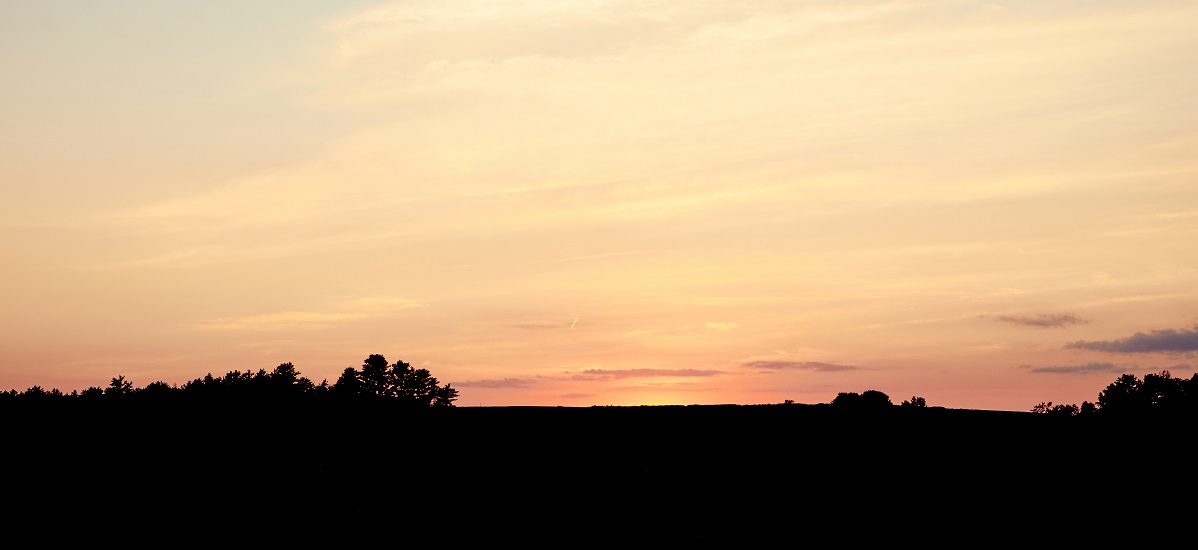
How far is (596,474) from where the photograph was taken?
289 ft

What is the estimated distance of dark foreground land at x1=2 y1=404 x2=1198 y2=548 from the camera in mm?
78625

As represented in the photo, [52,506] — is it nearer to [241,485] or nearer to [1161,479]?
[241,485]

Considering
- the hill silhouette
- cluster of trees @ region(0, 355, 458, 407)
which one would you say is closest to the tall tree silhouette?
cluster of trees @ region(0, 355, 458, 407)

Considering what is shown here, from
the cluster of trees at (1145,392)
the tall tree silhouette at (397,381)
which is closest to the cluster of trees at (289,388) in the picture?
the tall tree silhouette at (397,381)

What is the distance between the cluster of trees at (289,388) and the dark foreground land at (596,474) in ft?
63.5

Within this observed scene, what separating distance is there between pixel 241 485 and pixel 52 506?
483 inches

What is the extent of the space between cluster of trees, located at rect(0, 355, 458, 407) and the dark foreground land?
19.3 metres

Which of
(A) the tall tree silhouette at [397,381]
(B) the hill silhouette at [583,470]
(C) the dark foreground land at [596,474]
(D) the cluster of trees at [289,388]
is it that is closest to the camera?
(C) the dark foreground land at [596,474]

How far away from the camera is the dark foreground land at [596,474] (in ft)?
258

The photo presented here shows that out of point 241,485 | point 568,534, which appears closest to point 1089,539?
point 568,534

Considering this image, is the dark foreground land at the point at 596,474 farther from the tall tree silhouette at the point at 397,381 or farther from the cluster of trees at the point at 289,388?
the tall tree silhouette at the point at 397,381

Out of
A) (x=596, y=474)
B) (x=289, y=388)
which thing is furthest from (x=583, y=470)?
(x=289, y=388)

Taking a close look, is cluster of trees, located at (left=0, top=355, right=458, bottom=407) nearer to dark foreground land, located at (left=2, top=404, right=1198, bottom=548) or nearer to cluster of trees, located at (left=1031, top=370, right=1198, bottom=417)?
dark foreground land, located at (left=2, top=404, right=1198, bottom=548)

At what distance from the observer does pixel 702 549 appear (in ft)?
246
